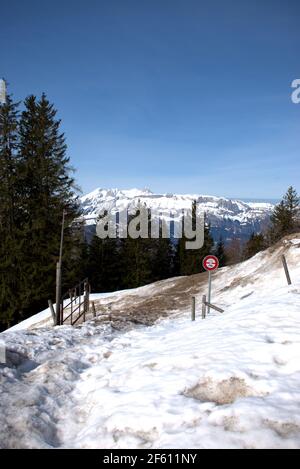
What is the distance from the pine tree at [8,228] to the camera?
1119 inches

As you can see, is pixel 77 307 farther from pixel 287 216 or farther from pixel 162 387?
pixel 287 216

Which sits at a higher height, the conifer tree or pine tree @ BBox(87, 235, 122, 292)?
the conifer tree

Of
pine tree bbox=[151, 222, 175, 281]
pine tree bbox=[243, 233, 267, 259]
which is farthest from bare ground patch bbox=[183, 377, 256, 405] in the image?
pine tree bbox=[243, 233, 267, 259]

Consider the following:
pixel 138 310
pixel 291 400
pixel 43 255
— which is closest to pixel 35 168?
pixel 43 255

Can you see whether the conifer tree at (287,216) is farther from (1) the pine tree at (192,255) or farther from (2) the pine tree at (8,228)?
(2) the pine tree at (8,228)

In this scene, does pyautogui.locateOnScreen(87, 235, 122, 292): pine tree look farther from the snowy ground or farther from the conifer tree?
the snowy ground

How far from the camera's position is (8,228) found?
96.6ft

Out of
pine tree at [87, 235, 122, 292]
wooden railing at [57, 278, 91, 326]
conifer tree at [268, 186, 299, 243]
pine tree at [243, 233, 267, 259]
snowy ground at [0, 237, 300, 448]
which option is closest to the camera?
snowy ground at [0, 237, 300, 448]

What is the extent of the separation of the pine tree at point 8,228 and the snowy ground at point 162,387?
787 inches

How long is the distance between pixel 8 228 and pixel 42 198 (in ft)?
14.1

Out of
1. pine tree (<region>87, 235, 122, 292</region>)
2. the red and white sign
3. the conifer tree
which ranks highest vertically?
the conifer tree

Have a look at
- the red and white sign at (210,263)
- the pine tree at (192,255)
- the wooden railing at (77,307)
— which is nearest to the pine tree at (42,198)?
the wooden railing at (77,307)

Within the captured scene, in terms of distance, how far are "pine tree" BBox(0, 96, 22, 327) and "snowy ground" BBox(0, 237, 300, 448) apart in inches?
787

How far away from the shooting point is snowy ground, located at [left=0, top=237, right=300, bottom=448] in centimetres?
461
